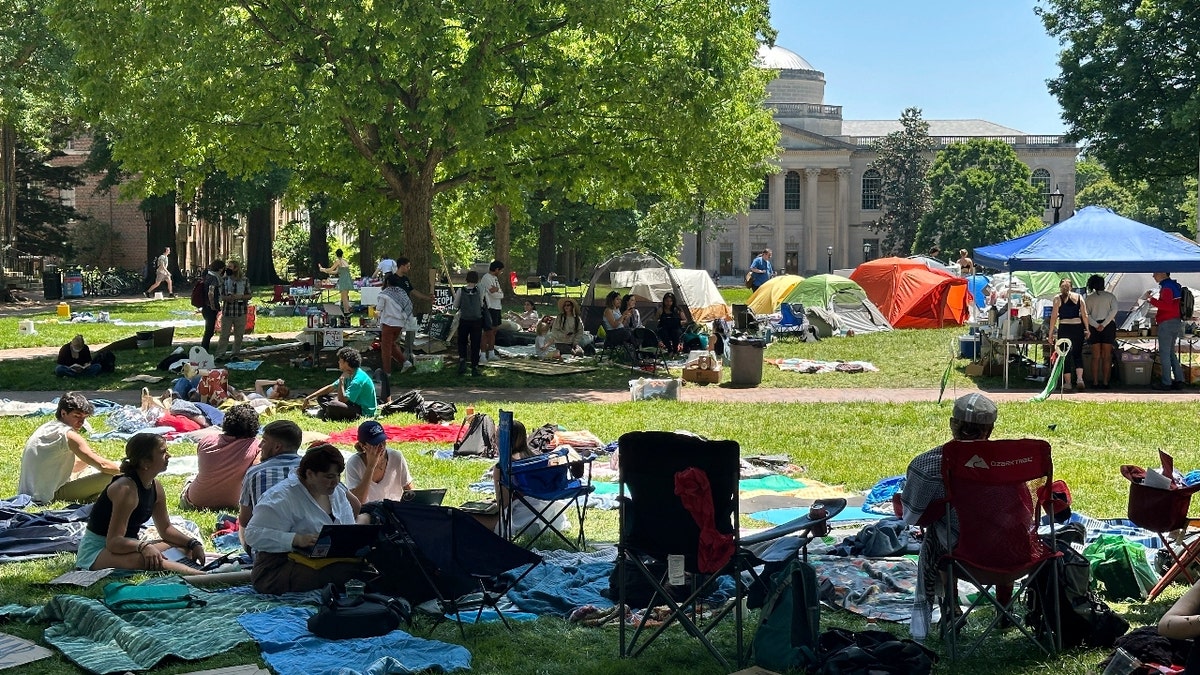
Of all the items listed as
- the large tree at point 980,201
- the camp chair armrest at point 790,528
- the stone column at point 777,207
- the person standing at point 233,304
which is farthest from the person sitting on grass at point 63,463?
the stone column at point 777,207

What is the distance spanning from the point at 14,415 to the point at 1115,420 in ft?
38.5

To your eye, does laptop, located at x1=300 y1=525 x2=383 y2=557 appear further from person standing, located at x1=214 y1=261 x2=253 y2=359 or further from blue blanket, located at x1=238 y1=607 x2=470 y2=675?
person standing, located at x1=214 y1=261 x2=253 y2=359

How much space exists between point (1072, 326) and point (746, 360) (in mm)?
4303

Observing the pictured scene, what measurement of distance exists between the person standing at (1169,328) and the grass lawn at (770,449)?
2.13m

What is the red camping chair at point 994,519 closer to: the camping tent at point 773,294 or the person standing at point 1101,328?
the person standing at point 1101,328

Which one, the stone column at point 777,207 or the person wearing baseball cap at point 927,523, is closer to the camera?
the person wearing baseball cap at point 927,523

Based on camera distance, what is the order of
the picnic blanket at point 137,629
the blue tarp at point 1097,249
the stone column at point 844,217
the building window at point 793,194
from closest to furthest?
the picnic blanket at point 137,629 → the blue tarp at point 1097,249 → the stone column at point 844,217 → the building window at point 793,194

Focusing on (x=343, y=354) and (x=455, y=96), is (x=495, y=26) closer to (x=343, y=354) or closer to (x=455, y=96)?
(x=455, y=96)

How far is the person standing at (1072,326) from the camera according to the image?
17.1m

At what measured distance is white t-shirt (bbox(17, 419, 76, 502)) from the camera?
30.1ft

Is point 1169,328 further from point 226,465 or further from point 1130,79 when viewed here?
point 1130,79

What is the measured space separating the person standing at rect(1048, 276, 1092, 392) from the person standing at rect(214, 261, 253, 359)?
11.2 metres

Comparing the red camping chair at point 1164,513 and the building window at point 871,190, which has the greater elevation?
the building window at point 871,190

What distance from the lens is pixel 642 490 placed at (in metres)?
5.98
